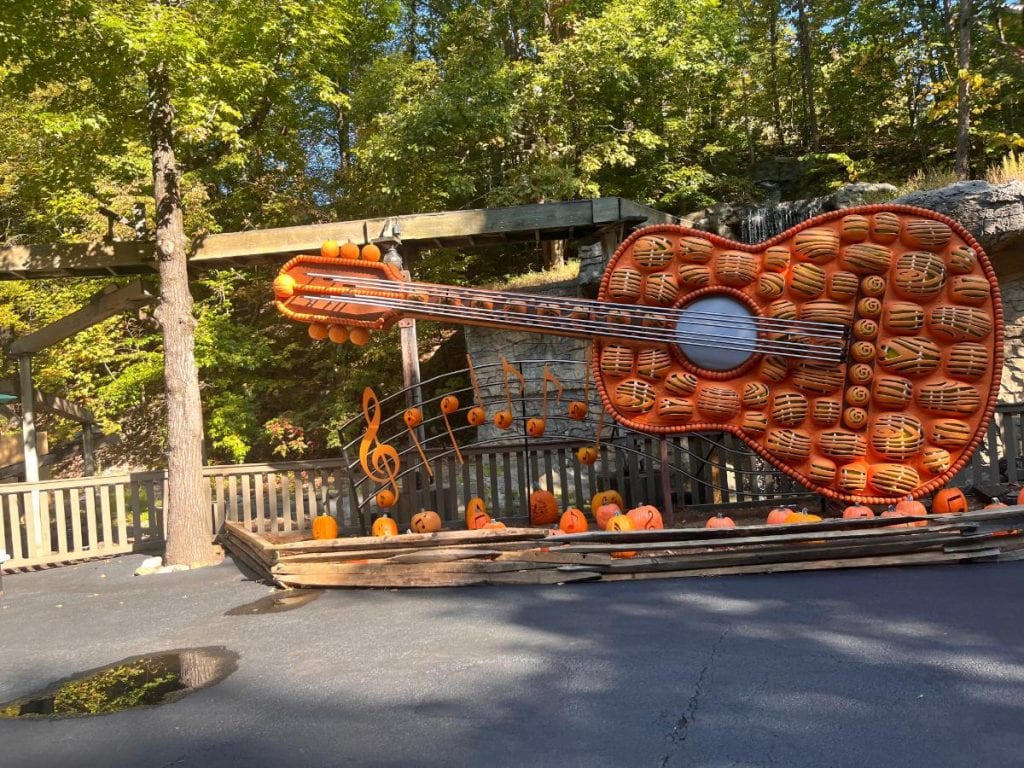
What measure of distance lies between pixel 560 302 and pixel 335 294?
207cm

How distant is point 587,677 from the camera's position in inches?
157

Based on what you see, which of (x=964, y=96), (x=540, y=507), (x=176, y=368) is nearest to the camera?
(x=540, y=507)

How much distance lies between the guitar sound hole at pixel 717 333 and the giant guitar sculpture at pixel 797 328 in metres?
0.01

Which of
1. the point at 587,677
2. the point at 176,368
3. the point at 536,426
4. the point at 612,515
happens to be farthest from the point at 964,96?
the point at 587,677

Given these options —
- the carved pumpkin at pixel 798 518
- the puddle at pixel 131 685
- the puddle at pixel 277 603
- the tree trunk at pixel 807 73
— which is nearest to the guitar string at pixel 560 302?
the carved pumpkin at pixel 798 518

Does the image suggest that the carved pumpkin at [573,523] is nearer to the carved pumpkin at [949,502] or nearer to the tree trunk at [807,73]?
the carved pumpkin at [949,502]

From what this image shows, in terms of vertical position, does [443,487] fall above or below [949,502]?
above

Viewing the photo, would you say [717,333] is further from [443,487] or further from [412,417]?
[443,487]

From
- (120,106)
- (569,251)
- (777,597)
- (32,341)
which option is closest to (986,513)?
(777,597)

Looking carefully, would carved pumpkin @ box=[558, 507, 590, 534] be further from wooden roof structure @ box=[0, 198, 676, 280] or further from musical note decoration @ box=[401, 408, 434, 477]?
wooden roof structure @ box=[0, 198, 676, 280]

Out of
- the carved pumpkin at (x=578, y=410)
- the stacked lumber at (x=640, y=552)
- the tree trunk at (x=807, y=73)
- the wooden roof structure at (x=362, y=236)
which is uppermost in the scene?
the tree trunk at (x=807, y=73)

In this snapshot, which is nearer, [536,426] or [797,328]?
[797,328]

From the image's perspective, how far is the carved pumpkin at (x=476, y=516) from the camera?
7.52m

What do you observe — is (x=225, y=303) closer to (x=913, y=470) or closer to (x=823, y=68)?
(x=913, y=470)
